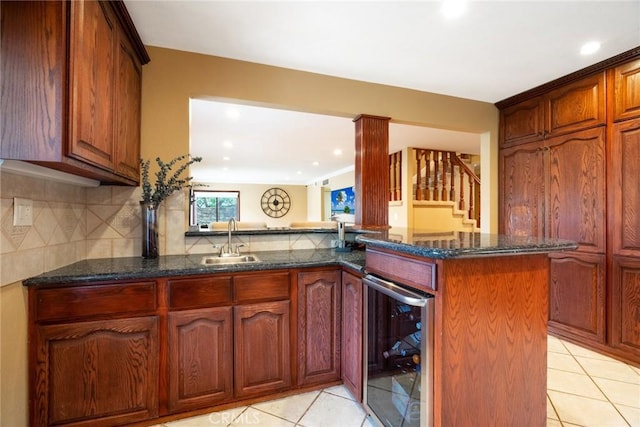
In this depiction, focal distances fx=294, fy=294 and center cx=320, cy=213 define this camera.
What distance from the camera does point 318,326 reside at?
186 centimetres

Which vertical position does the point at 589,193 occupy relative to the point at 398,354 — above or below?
above

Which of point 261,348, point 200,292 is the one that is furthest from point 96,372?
point 261,348

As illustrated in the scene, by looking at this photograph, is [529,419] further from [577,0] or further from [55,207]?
[55,207]

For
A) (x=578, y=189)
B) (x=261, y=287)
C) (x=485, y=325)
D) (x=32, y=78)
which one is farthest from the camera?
(x=578, y=189)

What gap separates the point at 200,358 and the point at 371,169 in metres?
1.97

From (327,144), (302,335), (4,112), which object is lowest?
(302,335)

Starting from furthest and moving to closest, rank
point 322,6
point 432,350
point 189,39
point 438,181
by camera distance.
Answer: point 438,181
point 189,39
point 322,6
point 432,350

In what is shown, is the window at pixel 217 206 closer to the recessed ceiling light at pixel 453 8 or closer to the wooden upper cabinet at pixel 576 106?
the wooden upper cabinet at pixel 576 106

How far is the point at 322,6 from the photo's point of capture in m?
1.70

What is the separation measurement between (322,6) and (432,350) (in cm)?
187

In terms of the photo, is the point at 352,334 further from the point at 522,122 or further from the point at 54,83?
the point at 522,122

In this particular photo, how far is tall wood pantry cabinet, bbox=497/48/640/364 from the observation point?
7.29ft

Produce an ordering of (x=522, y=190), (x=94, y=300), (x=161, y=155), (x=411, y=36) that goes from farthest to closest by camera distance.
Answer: (x=522, y=190) < (x=161, y=155) < (x=411, y=36) < (x=94, y=300)

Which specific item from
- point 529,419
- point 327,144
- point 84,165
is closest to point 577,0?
point 529,419
